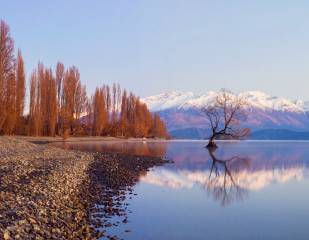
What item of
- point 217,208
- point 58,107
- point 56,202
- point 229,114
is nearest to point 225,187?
point 217,208

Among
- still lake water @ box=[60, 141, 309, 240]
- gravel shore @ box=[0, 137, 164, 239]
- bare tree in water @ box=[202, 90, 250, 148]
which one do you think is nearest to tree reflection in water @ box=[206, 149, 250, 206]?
still lake water @ box=[60, 141, 309, 240]

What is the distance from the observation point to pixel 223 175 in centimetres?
3116

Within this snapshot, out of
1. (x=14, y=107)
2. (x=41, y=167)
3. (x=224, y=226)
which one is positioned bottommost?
(x=224, y=226)

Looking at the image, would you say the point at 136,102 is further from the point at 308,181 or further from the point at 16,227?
the point at 16,227

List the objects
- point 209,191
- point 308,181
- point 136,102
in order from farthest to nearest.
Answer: point 136,102 < point 308,181 < point 209,191

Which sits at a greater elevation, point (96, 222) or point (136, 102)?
point (136, 102)

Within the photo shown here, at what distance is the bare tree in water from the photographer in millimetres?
66188

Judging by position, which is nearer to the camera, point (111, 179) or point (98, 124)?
point (111, 179)

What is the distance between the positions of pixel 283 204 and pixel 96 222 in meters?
9.71

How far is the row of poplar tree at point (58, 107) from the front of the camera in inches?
2254

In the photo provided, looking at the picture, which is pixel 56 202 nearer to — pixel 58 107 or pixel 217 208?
pixel 217 208

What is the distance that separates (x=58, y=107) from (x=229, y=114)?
107ft

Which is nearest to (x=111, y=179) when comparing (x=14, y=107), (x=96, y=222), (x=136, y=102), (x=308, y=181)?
(x=96, y=222)

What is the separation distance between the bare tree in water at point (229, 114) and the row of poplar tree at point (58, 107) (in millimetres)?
26867
